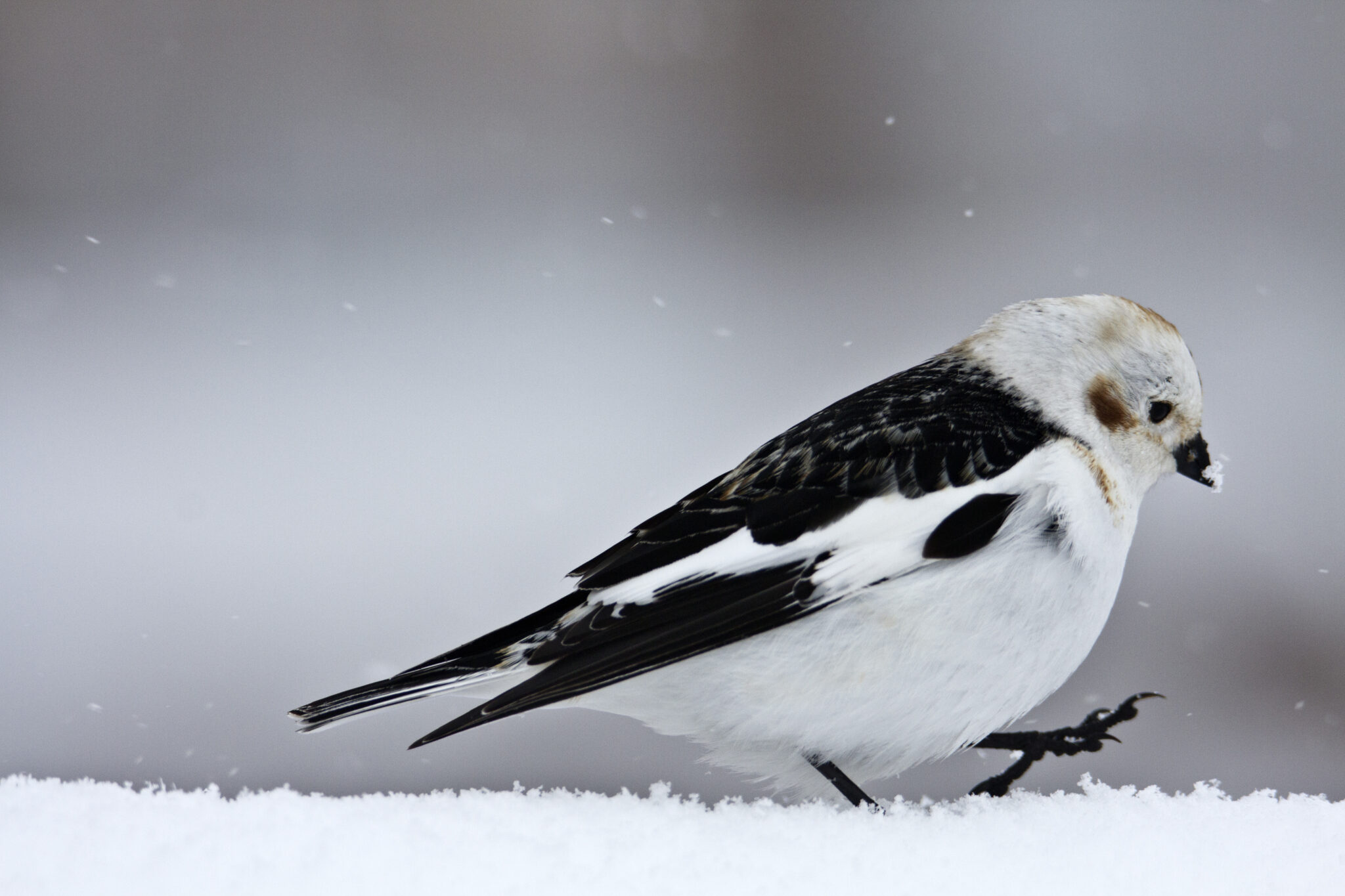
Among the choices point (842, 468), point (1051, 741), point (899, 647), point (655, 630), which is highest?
point (842, 468)

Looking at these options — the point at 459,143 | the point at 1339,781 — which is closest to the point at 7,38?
the point at 459,143

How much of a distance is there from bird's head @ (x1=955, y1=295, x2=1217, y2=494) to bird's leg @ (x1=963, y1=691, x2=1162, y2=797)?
37 cm

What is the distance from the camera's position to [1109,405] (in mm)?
1775

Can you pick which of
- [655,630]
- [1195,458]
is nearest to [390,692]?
[655,630]

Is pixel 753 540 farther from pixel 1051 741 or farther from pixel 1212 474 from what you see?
pixel 1212 474

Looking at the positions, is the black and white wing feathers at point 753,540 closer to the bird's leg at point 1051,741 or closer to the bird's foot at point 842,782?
the bird's foot at point 842,782

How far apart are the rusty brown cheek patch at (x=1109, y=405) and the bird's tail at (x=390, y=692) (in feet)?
3.37

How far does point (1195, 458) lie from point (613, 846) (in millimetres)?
1192

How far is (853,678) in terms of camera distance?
1468 mm

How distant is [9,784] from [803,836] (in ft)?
3.35

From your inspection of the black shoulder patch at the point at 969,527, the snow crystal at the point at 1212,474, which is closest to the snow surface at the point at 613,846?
the black shoulder patch at the point at 969,527

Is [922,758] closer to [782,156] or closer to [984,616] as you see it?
[984,616]

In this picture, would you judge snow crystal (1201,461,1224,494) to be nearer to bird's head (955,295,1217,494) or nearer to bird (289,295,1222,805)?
bird's head (955,295,1217,494)

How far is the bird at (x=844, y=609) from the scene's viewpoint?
1.46 meters
